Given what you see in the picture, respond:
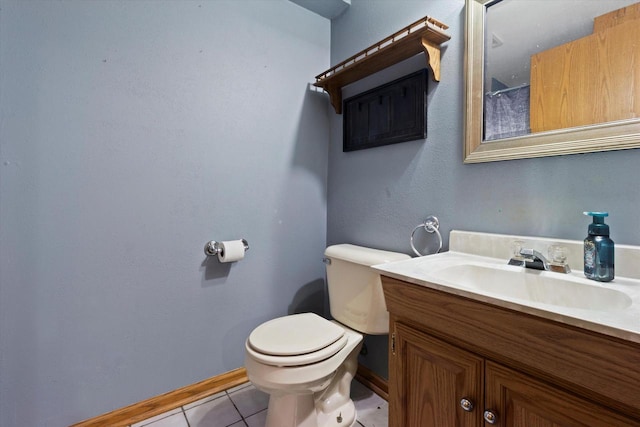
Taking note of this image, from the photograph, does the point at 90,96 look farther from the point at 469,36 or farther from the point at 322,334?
the point at 469,36

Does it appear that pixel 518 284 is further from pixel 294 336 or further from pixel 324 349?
pixel 294 336

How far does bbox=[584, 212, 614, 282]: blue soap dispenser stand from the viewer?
760 mm

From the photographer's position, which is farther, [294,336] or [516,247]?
[294,336]

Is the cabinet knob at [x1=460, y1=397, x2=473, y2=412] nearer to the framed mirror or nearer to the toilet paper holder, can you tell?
the framed mirror

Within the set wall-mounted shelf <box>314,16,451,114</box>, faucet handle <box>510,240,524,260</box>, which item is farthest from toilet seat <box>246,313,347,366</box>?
wall-mounted shelf <box>314,16,451,114</box>

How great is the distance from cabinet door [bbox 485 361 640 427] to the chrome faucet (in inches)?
14.5

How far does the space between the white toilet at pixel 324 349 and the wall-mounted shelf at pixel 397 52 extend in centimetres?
87

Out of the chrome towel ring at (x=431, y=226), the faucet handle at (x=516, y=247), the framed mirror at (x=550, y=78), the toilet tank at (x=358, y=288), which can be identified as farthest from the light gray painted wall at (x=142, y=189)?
the faucet handle at (x=516, y=247)

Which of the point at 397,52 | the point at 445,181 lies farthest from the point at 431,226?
the point at 397,52

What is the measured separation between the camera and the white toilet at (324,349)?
106cm

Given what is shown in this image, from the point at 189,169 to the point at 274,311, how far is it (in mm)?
896

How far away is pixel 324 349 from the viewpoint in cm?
112

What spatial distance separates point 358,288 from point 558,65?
1064mm

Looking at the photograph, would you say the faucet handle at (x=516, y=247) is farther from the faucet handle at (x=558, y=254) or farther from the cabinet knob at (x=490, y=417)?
the cabinet knob at (x=490, y=417)
